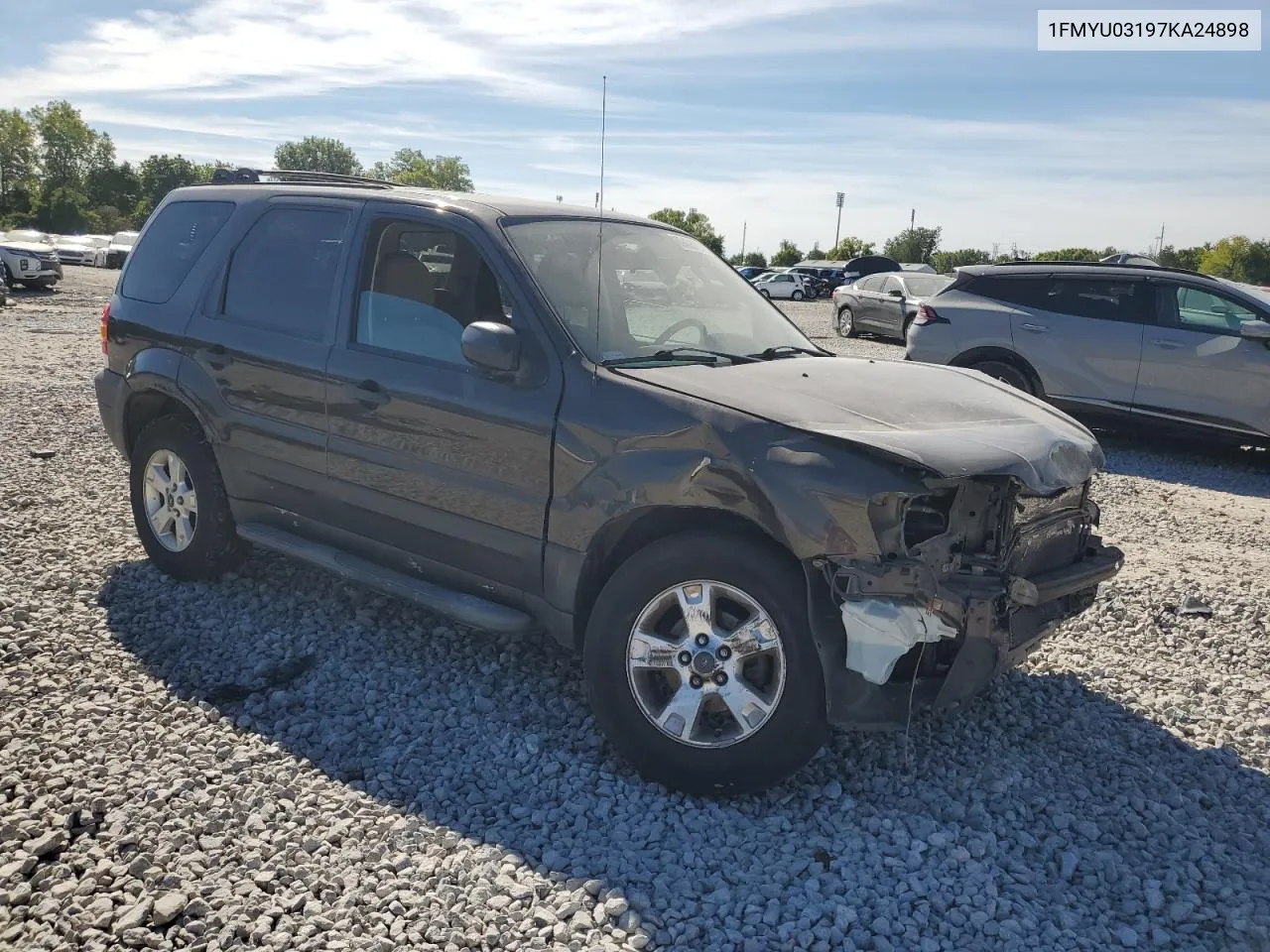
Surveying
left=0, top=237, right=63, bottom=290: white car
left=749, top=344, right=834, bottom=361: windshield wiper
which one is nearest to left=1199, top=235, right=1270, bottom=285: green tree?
left=0, top=237, right=63, bottom=290: white car

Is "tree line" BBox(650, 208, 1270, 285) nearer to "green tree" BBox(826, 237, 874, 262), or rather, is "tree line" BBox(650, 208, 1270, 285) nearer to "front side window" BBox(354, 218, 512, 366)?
"green tree" BBox(826, 237, 874, 262)

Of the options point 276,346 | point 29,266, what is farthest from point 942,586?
point 29,266

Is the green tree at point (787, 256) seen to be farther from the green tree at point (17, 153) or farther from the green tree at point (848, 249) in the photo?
the green tree at point (17, 153)

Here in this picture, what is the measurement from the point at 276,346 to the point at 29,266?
24827mm

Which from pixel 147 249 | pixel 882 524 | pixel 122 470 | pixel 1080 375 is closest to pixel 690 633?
pixel 882 524

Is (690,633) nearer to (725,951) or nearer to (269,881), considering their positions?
(725,951)

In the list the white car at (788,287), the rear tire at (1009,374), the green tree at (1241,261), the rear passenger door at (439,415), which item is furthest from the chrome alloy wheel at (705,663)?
the green tree at (1241,261)

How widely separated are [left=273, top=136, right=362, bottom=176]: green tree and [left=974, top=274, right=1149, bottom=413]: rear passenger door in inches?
4890

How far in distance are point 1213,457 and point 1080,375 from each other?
1653 millimetres

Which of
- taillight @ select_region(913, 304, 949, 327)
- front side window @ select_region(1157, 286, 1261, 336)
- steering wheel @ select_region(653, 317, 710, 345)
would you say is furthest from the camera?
taillight @ select_region(913, 304, 949, 327)

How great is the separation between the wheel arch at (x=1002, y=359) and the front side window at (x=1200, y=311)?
1.20 metres

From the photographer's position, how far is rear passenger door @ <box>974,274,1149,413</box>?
9789 mm

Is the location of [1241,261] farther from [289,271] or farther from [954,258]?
[289,271]

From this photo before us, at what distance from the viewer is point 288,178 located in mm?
5508
